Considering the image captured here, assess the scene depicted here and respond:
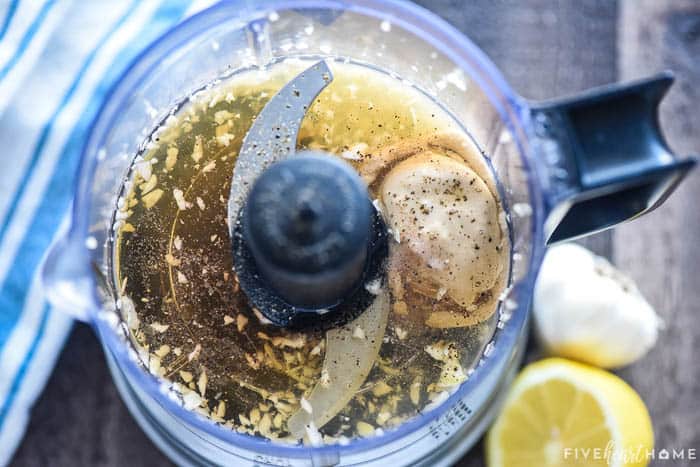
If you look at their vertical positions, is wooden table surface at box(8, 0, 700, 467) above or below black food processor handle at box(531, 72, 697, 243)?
below

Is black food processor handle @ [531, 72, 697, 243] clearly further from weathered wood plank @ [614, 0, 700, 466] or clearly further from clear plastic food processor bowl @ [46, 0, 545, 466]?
weathered wood plank @ [614, 0, 700, 466]

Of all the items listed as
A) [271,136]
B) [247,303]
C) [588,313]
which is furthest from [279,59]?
[588,313]

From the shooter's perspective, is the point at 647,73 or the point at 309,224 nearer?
the point at 309,224

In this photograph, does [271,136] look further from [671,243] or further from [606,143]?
[671,243]

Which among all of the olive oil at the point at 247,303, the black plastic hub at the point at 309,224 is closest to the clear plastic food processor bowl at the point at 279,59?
the olive oil at the point at 247,303

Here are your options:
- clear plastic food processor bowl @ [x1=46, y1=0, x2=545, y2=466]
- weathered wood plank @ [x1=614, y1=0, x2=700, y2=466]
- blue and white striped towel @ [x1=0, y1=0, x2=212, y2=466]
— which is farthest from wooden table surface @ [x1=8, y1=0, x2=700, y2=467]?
blue and white striped towel @ [x1=0, y1=0, x2=212, y2=466]

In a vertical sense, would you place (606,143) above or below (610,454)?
above

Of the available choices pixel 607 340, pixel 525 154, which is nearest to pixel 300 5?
pixel 525 154
